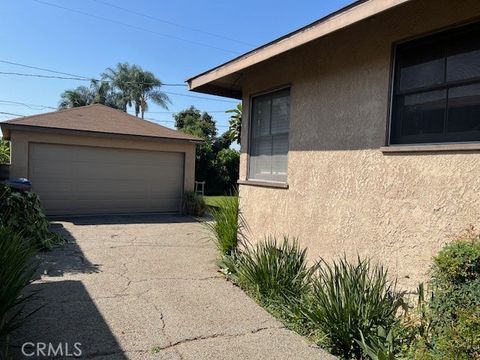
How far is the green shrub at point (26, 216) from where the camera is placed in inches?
307

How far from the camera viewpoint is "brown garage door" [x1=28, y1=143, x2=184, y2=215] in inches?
476

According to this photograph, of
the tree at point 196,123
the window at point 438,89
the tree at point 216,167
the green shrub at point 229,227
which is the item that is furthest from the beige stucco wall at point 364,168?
the tree at point 196,123

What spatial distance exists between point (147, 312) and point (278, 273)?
1.84 metres

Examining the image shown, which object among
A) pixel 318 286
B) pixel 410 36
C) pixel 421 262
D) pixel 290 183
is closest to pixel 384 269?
pixel 421 262

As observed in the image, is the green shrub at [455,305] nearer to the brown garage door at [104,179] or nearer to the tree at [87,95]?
the brown garage door at [104,179]

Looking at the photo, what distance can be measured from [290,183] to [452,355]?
3.36 meters

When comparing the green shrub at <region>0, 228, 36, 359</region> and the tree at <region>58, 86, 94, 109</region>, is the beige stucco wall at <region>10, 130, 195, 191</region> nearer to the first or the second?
the green shrub at <region>0, 228, 36, 359</region>

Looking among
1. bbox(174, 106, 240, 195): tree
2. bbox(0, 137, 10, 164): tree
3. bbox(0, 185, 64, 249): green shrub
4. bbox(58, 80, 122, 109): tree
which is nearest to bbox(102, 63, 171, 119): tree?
bbox(58, 80, 122, 109): tree

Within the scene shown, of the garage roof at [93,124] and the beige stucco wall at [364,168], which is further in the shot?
the garage roof at [93,124]

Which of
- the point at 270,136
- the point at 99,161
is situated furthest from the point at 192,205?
the point at 270,136

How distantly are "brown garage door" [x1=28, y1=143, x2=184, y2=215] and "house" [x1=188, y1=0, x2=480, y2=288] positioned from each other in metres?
8.34

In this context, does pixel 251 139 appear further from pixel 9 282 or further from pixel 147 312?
pixel 9 282

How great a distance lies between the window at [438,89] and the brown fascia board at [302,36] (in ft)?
2.46

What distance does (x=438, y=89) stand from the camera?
3.86 m
